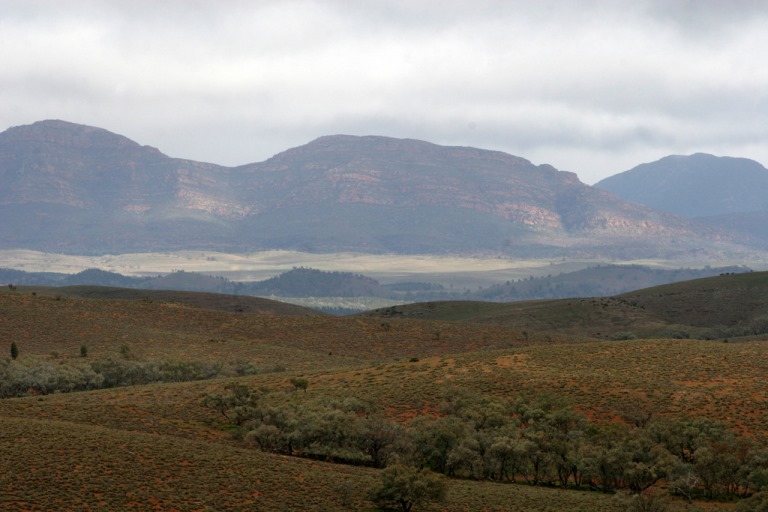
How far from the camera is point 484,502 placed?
139 feet

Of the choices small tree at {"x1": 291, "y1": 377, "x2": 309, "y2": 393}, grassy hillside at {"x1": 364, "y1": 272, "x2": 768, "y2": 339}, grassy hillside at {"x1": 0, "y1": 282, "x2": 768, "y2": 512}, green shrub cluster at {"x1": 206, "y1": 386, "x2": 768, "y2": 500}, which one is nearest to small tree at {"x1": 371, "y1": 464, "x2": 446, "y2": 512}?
grassy hillside at {"x1": 0, "y1": 282, "x2": 768, "y2": 512}

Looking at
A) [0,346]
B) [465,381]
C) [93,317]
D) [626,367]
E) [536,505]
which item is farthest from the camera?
[93,317]

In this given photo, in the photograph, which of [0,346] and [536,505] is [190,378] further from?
[536,505]

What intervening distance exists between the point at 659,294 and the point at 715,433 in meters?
142

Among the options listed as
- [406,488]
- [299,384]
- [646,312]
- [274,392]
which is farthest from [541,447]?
[646,312]

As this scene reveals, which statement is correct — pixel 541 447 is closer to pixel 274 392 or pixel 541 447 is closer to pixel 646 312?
pixel 274 392

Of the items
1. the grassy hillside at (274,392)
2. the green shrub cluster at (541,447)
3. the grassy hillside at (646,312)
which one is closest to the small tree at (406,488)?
the grassy hillside at (274,392)

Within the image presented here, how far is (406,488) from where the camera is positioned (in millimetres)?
40812

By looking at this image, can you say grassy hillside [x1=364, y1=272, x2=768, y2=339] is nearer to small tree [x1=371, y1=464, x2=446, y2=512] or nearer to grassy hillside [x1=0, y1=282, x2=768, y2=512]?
grassy hillside [x1=0, y1=282, x2=768, y2=512]

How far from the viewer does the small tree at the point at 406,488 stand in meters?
40.9

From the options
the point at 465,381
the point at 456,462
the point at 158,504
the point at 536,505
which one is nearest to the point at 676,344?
the point at 465,381

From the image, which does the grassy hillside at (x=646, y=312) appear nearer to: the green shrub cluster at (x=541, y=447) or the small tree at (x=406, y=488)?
the green shrub cluster at (x=541, y=447)

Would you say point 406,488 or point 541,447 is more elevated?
point 406,488

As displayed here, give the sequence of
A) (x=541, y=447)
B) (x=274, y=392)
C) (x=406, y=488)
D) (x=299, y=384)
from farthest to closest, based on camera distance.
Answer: (x=299, y=384) → (x=274, y=392) → (x=541, y=447) → (x=406, y=488)
